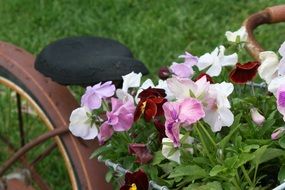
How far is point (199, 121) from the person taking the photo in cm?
134

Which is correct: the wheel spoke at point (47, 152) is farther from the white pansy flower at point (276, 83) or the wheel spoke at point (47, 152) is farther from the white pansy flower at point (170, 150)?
the white pansy flower at point (276, 83)

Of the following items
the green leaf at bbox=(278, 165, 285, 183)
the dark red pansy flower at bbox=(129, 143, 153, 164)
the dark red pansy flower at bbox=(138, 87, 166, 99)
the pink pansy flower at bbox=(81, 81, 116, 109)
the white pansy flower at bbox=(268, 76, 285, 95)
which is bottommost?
the green leaf at bbox=(278, 165, 285, 183)

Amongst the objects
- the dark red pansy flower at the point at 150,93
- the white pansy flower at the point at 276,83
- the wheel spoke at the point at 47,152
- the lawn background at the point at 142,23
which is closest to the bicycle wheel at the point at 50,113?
the wheel spoke at the point at 47,152

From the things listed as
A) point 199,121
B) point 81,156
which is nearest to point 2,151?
point 81,156

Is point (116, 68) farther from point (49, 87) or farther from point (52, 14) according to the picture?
point (52, 14)

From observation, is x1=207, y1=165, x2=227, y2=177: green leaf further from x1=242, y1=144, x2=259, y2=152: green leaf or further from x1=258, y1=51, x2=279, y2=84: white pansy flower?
x1=258, y1=51, x2=279, y2=84: white pansy flower

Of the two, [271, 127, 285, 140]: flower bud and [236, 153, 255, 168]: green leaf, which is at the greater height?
[271, 127, 285, 140]: flower bud

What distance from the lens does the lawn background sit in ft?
13.0

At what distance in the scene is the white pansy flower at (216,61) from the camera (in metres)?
1.59

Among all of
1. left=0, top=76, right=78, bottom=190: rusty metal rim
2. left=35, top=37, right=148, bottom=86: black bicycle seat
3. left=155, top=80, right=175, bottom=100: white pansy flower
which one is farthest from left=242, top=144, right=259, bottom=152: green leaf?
left=0, top=76, right=78, bottom=190: rusty metal rim

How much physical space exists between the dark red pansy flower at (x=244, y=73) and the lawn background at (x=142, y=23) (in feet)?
7.52

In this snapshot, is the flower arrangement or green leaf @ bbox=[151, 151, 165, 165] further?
green leaf @ bbox=[151, 151, 165, 165]

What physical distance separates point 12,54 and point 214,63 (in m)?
0.74

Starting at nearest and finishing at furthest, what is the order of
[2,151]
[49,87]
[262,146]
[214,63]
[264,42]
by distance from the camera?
[262,146], [214,63], [49,87], [2,151], [264,42]
